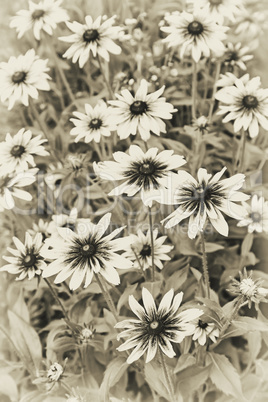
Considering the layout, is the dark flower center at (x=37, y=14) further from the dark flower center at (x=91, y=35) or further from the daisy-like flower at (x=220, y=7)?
the daisy-like flower at (x=220, y=7)

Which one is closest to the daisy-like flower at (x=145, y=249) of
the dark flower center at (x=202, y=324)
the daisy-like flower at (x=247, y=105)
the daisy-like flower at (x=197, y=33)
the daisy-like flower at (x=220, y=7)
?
the dark flower center at (x=202, y=324)

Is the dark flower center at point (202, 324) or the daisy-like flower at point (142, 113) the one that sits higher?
the daisy-like flower at point (142, 113)

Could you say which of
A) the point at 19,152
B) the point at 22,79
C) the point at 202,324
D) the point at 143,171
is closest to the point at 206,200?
the point at 143,171

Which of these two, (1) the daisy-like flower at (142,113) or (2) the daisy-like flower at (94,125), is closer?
(1) the daisy-like flower at (142,113)

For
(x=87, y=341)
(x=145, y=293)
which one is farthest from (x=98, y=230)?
(x=87, y=341)

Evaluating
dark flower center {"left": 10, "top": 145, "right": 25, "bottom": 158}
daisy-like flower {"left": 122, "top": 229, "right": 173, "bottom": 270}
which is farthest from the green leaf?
dark flower center {"left": 10, "top": 145, "right": 25, "bottom": 158}

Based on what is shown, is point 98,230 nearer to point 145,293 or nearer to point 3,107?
point 145,293

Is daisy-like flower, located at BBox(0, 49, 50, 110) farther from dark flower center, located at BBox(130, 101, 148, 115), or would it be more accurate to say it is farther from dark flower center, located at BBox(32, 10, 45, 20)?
dark flower center, located at BBox(130, 101, 148, 115)
